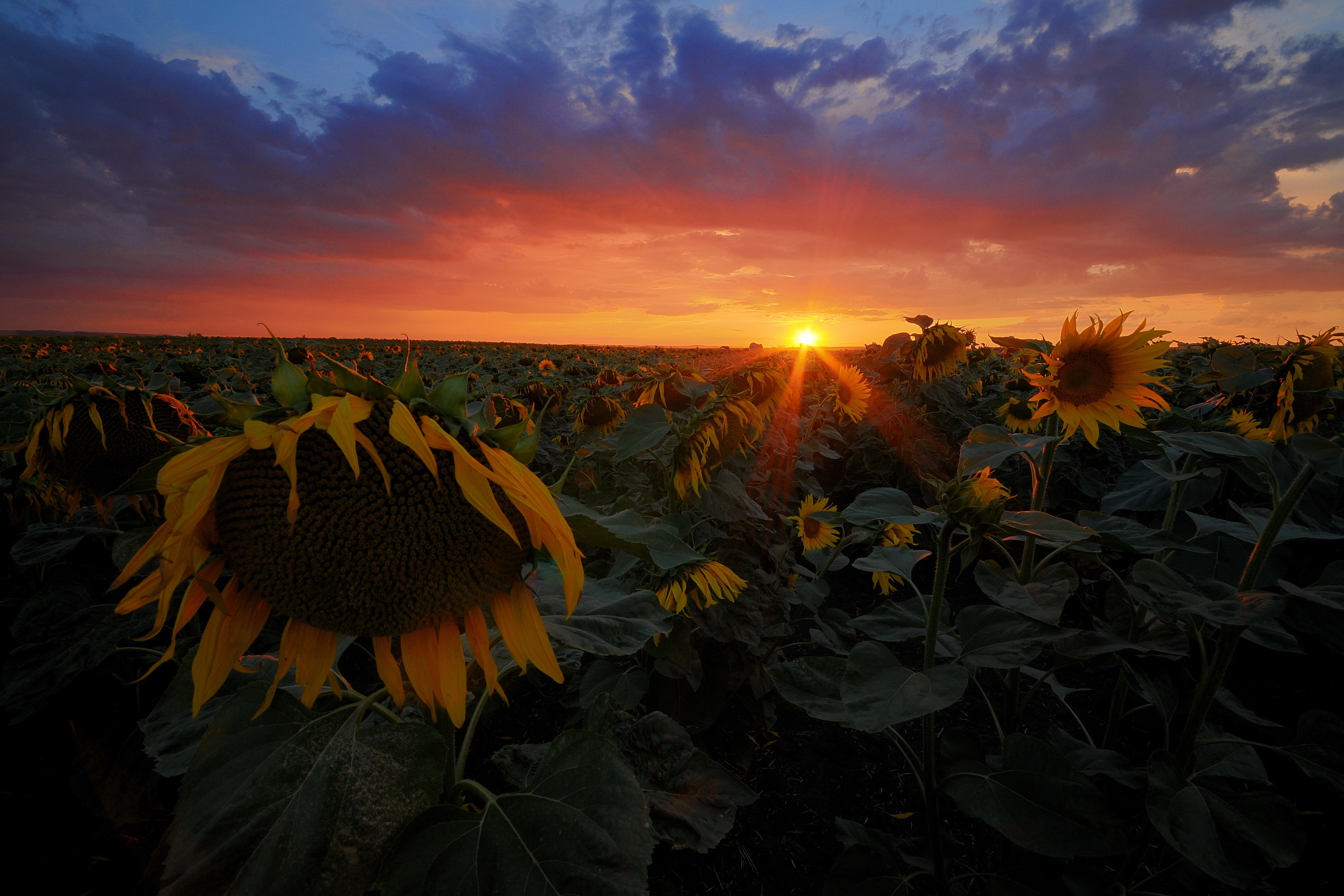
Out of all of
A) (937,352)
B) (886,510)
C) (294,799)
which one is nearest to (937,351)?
(937,352)

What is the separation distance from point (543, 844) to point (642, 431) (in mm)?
1536

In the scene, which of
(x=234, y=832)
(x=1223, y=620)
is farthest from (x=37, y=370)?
(x=1223, y=620)

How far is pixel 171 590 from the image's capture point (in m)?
0.91

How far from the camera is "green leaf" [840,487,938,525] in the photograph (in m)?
1.42

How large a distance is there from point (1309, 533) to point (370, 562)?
2.19 m

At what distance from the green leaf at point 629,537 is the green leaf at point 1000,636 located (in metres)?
0.80

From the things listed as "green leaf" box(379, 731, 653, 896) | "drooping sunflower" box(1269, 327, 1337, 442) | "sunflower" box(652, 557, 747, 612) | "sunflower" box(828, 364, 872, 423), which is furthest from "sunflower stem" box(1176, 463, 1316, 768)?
"sunflower" box(828, 364, 872, 423)

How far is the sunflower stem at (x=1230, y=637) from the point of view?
57.3 inches

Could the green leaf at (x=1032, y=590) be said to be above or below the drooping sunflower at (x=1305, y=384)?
below

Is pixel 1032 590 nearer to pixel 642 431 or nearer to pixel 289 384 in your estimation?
pixel 642 431

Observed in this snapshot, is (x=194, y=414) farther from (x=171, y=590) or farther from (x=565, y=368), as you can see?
(x=565, y=368)

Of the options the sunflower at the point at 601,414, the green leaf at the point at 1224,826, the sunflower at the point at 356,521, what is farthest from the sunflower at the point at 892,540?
the sunflower at the point at 356,521

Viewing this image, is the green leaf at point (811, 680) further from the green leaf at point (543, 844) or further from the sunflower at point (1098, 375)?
the sunflower at point (1098, 375)

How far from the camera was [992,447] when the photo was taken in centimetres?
165
